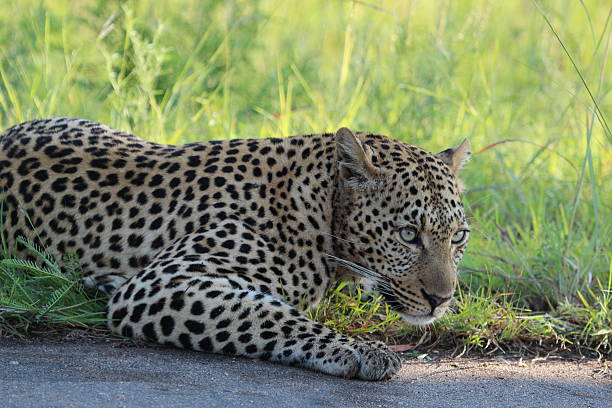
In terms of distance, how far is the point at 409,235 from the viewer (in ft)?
15.4

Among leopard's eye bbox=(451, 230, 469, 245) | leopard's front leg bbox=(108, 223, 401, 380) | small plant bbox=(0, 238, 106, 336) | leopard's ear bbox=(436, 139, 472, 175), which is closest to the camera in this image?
leopard's front leg bbox=(108, 223, 401, 380)

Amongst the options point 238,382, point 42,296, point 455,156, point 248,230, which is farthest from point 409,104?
point 238,382

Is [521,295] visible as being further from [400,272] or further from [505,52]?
[505,52]

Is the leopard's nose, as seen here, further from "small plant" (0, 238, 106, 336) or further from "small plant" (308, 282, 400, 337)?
"small plant" (0, 238, 106, 336)

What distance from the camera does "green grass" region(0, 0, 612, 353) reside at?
5654 millimetres

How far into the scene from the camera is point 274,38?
10.6 m

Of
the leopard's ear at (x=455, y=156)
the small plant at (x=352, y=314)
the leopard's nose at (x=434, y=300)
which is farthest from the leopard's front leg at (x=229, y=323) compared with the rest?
the leopard's ear at (x=455, y=156)

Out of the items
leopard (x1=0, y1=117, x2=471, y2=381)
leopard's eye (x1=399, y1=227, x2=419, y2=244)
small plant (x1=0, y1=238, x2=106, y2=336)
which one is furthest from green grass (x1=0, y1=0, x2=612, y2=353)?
small plant (x1=0, y1=238, x2=106, y2=336)

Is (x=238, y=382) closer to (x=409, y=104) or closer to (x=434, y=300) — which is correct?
(x=434, y=300)

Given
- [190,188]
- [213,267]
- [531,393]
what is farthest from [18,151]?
[531,393]

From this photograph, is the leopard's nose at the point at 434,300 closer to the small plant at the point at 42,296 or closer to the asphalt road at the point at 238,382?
the asphalt road at the point at 238,382

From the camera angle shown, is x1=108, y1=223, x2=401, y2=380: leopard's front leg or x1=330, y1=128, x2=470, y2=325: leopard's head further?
x1=330, y1=128, x2=470, y2=325: leopard's head

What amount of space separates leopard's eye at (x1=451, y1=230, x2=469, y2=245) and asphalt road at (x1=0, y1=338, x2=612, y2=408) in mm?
651

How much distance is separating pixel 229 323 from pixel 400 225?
1.05 meters
